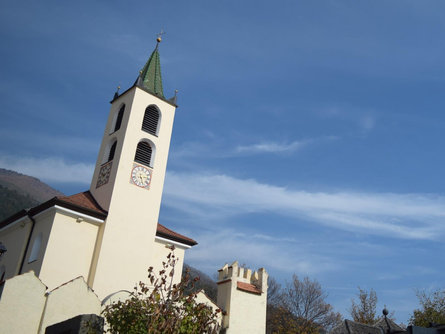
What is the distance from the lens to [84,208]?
21.9 m

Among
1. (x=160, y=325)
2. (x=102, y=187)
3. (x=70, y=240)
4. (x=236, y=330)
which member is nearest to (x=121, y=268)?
(x=70, y=240)

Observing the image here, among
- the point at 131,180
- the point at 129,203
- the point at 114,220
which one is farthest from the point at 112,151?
the point at 114,220

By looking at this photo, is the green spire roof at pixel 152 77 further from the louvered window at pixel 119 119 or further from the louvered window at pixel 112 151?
the louvered window at pixel 112 151

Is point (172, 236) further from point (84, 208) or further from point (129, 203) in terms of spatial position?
point (84, 208)

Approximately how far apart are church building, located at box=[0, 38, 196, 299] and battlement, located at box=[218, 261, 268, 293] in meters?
2.45

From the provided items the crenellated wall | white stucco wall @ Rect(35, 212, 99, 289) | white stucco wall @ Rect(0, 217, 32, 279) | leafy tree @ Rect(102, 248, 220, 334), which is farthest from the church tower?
leafy tree @ Rect(102, 248, 220, 334)

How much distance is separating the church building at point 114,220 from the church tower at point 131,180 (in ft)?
0.15

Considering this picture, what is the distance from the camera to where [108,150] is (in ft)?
86.3

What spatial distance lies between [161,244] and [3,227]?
9.29 m

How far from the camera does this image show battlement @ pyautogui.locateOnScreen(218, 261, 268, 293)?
964 inches

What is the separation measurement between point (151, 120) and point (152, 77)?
12.1 feet

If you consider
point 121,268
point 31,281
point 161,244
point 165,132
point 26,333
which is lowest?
point 26,333

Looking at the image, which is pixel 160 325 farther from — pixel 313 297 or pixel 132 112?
pixel 313 297

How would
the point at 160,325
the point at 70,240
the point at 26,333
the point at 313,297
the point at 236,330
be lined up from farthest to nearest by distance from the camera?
1. the point at 313,297
2. the point at 236,330
3. the point at 70,240
4. the point at 26,333
5. the point at 160,325
